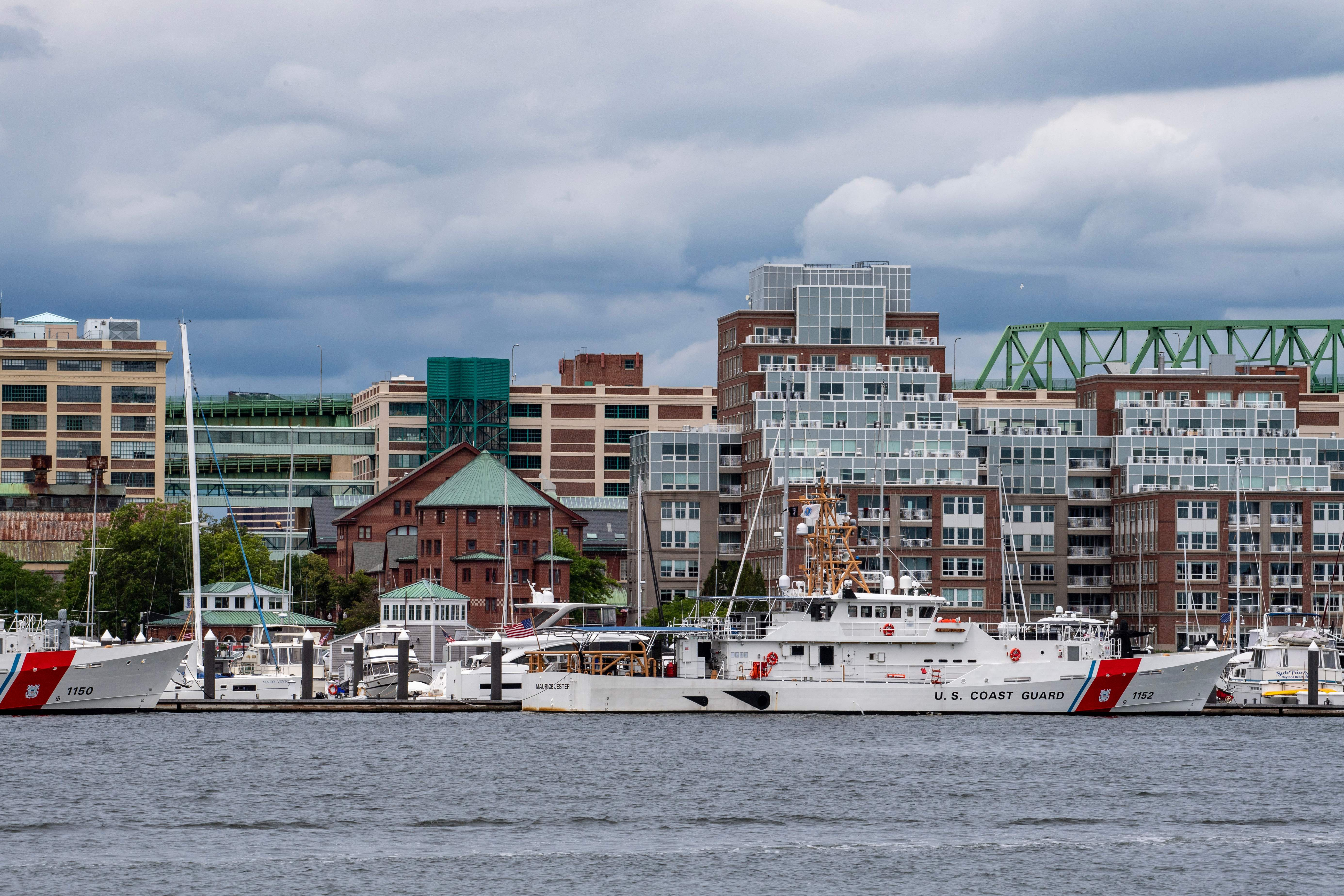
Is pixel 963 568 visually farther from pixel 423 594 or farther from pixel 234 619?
pixel 234 619

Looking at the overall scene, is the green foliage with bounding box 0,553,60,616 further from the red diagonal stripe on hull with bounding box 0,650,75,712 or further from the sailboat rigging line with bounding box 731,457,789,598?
the red diagonal stripe on hull with bounding box 0,650,75,712

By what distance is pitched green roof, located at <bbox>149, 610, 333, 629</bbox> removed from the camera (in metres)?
172

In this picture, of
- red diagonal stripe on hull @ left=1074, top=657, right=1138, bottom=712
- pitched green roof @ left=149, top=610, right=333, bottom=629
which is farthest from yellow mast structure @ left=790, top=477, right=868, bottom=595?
pitched green roof @ left=149, top=610, right=333, bottom=629

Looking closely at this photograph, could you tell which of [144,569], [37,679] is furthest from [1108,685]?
[144,569]

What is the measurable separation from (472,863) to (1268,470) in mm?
143844

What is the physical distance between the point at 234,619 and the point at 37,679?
64595mm

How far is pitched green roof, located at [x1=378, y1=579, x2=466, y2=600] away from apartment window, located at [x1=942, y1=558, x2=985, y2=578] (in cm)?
4029

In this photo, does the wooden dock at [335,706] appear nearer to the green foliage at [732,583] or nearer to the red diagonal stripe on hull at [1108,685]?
the red diagonal stripe on hull at [1108,685]

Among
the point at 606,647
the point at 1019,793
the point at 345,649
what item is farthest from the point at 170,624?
the point at 1019,793

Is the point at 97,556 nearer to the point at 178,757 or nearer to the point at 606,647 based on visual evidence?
the point at 606,647

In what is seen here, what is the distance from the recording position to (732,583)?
173 metres

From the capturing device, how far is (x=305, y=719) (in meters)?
113

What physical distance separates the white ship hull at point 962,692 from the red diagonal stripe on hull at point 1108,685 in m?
0.04

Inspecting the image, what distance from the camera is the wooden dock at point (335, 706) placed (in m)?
117
